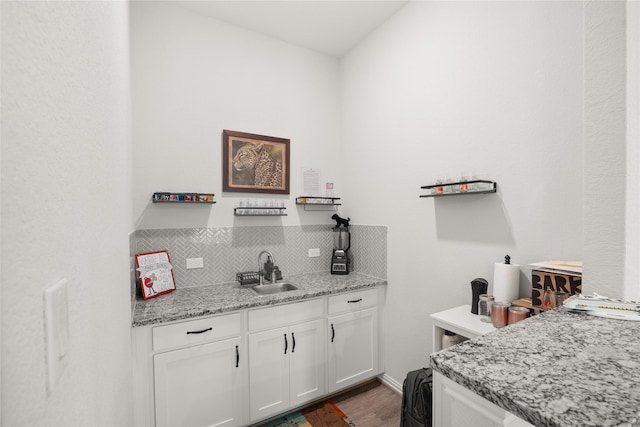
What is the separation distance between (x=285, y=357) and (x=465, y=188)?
5.74 feet

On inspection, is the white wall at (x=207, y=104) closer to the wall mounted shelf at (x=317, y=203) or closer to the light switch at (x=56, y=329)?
the wall mounted shelf at (x=317, y=203)

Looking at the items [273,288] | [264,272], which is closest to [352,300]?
[273,288]

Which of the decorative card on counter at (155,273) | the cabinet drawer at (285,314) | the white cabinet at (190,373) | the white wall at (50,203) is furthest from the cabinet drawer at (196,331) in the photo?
the white wall at (50,203)

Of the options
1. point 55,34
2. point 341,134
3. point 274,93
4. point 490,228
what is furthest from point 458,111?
point 55,34

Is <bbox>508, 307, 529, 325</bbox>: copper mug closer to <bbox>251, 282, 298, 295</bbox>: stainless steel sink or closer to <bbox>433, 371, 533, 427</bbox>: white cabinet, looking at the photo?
<bbox>433, 371, 533, 427</bbox>: white cabinet

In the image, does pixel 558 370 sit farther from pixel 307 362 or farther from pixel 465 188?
pixel 307 362

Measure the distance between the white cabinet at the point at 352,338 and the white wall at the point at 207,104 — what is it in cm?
95

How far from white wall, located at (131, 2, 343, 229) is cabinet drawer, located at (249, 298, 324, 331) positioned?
894mm

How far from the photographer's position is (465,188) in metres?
1.88

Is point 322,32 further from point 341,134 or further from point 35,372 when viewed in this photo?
point 35,372

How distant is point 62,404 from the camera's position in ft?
1.40

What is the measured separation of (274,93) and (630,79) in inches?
98.0

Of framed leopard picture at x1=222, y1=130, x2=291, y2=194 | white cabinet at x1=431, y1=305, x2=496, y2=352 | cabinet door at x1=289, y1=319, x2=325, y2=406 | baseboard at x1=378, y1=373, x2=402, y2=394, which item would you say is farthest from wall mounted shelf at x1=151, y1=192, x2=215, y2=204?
baseboard at x1=378, y1=373, x2=402, y2=394

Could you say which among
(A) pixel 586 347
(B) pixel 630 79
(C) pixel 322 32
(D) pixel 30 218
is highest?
(C) pixel 322 32
